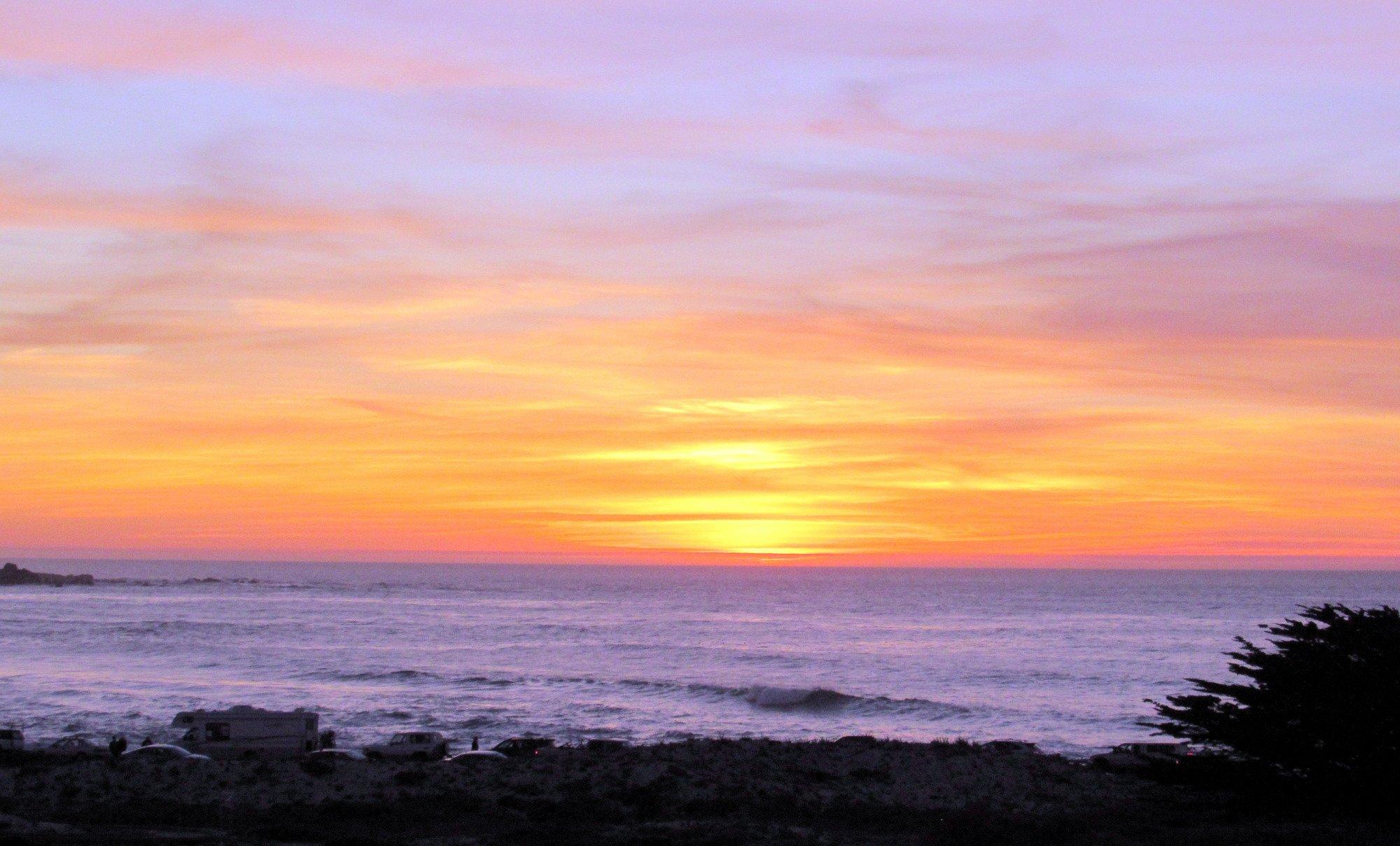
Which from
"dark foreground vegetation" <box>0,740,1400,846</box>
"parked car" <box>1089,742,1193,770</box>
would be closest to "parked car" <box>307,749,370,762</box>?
"dark foreground vegetation" <box>0,740,1400,846</box>

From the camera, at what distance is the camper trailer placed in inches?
1276

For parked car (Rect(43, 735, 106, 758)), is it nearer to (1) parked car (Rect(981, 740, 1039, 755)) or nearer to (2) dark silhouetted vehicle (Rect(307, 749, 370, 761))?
(2) dark silhouetted vehicle (Rect(307, 749, 370, 761))

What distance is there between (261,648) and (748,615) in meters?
61.0

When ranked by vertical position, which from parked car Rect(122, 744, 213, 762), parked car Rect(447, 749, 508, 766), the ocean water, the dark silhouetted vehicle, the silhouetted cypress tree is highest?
the silhouetted cypress tree

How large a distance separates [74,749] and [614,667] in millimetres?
39051

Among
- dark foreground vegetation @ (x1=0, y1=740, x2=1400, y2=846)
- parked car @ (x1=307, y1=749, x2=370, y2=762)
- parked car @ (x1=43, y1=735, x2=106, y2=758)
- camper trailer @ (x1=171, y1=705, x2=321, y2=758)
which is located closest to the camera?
dark foreground vegetation @ (x1=0, y1=740, x2=1400, y2=846)

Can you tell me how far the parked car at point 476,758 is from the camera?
1112 inches

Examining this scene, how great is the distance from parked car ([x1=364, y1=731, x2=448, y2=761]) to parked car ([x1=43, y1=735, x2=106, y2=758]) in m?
6.18

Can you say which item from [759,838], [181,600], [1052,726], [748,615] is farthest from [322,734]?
[181,600]

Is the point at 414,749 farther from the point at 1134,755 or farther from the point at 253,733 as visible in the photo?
the point at 1134,755

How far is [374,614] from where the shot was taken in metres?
119

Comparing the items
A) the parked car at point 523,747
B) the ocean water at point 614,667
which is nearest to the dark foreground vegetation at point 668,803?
the parked car at point 523,747

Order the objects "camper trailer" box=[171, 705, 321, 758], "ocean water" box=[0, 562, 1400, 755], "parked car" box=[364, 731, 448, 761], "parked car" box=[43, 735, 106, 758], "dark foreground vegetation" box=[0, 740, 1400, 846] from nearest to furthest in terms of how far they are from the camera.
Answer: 1. "dark foreground vegetation" box=[0, 740, 1400, 846]
2. "parked car" box=[43, 735, 106, 758]
3. "parked car" box=[364, 731, 448, 761]
4. "camper trailer" box=[171, 705, 321, 758]
5. "ocean water" box=[0, 562, 1400, 755]

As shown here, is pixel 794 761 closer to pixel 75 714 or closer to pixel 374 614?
pixel 75 714
